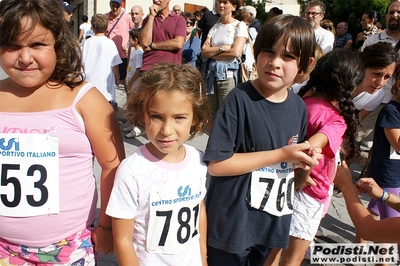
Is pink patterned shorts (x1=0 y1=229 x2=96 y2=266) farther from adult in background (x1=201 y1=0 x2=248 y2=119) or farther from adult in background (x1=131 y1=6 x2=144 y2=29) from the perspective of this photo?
adult in background (x1=131 y1=6 x2=144 y2=29)

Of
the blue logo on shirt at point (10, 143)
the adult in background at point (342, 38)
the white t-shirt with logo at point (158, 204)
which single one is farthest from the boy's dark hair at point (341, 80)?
the adult in background at point (342, 38)

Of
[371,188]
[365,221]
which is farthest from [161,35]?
[365,221]

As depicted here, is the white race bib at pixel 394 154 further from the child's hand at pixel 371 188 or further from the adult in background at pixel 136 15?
the adult in background at pixel 136 15

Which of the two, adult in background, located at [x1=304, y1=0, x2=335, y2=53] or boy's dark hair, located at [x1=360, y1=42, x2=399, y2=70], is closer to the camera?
boy's dark hair, located at [x1=360, y1=42, x2=399, y2=70]

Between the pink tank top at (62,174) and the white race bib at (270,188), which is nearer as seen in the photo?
the pink tank top at (62,174)

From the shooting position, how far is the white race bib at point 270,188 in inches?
69.4

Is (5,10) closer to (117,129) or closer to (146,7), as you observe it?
(117,129)

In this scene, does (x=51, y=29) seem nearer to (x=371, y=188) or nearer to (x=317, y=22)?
(x=371, y=188)

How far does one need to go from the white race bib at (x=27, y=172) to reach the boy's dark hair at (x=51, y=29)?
27 cm

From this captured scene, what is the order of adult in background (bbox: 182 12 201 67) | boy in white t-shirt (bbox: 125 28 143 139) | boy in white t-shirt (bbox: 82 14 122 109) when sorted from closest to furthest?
1. boy in white t-shirt (bbox: 82 14 122 109)
2. boy in white t-shirt (bbox: 125 28 143 139)
3. adult in background (bbox: 182 12 201 67)

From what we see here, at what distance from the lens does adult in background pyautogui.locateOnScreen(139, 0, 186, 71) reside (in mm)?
4715

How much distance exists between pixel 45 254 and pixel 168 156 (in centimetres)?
63

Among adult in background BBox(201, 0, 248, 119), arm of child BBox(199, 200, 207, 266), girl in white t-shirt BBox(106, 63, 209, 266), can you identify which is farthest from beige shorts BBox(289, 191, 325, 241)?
adult in background BBox(201, 0, 248, 119)

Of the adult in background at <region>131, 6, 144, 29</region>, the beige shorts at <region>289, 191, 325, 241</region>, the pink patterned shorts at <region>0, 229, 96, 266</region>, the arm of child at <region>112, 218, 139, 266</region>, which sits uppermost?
the adult in background at <region>131, 6, 144, 29</region>
